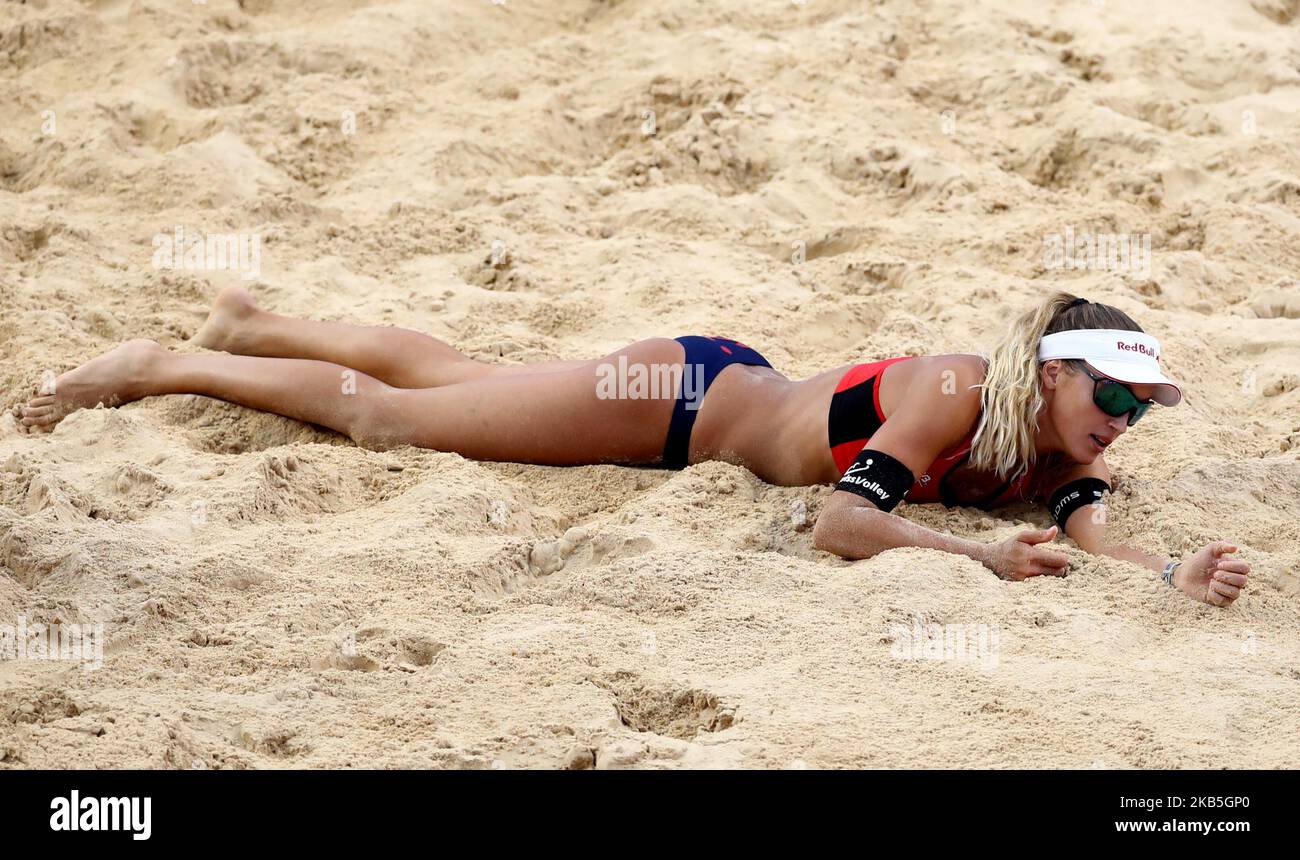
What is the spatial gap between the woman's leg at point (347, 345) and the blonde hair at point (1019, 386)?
116 centimetres

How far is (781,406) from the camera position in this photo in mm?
3760

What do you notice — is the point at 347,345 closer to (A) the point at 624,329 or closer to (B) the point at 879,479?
(A) the point at 624,329

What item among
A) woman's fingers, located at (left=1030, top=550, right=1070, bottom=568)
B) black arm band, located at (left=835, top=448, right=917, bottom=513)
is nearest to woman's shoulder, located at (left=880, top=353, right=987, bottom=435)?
black arm band, located at (left=835, top=448, right=917, bottom=513)

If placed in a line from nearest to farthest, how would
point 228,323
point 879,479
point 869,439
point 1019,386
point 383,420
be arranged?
point 879,479 → point 1019,386 → point 869,439 → point 383,420 → point 228,323

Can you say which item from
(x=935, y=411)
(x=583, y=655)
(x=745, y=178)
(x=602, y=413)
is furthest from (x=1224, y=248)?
(x=583, y=655)

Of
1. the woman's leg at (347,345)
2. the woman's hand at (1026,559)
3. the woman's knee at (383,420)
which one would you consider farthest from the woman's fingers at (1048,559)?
the woman's knee at (383,420)

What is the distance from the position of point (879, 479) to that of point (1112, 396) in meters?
0.62

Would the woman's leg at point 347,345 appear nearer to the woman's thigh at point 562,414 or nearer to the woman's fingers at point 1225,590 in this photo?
the woman's thigh at point 562,414

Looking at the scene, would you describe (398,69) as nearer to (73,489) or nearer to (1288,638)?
(73,489)

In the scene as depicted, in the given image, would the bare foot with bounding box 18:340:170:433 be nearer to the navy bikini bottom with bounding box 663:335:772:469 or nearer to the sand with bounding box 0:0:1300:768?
the sand with bounding box 0:0:1300:768

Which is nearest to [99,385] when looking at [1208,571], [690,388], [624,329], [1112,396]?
[624,329]

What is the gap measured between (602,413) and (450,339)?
0.89 metres

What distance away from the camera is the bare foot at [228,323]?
14.5 ft
